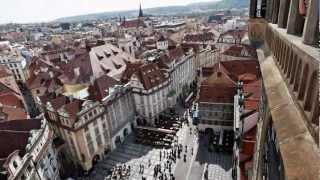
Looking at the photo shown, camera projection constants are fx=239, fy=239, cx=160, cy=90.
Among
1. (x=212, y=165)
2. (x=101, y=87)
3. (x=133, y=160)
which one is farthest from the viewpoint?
(x=101, y=87)

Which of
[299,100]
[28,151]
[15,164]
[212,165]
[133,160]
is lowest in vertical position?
[133,160]

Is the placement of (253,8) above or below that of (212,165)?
above

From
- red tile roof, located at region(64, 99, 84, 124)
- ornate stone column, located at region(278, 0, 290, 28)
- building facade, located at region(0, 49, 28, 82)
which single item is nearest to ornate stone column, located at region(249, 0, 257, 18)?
ornate stone column, located at region(278, 0, 290, 28)

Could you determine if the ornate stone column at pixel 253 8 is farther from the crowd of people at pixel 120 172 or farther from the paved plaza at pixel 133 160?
the crowd of people at pixel 120 172

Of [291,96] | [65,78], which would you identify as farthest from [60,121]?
[291,96]

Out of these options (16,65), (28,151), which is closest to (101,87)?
(28,151)

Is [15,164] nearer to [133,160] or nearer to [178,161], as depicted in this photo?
[133,160]


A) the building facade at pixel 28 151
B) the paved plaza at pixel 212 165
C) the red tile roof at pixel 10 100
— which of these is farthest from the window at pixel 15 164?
the red tile roof at pixel 10 100

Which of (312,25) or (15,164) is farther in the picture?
(15,164)
